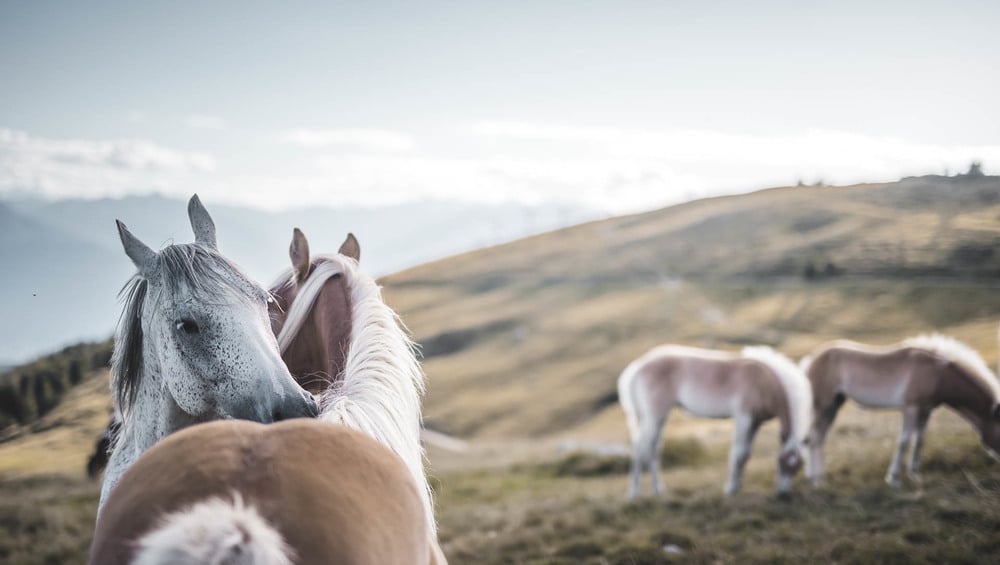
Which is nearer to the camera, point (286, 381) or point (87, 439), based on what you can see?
point (286, 381)

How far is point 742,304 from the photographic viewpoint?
187ft

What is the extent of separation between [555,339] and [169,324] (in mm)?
57280

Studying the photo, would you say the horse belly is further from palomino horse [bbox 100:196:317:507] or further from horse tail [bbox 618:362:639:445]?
palomino horse [bbox 100:196:317:507]

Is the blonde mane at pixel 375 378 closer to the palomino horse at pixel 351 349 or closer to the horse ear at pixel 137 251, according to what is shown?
the palomino horse at pixel 351 349

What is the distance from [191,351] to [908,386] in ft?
33.2

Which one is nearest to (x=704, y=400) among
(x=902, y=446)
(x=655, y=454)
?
(x=655, y=454)

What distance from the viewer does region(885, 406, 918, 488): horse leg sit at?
847cm

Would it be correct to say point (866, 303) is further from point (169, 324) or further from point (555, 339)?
point (169, 324)

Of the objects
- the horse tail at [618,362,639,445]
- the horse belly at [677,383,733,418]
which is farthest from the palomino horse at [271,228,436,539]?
the horse tail at [618,362,639,445]

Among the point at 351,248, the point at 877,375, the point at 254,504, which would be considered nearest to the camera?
the point at 254,504

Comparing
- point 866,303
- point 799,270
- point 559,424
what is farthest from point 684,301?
point 559,424

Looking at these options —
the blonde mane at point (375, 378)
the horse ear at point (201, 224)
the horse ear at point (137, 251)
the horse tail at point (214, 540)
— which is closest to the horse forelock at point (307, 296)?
the blonde mane at point (375, 378)

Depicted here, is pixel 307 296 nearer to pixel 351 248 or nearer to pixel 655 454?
pixel 351 248

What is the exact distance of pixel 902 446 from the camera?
8750mm
